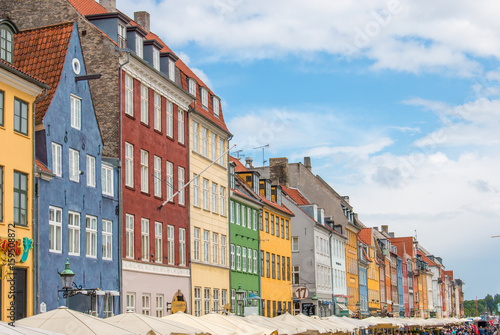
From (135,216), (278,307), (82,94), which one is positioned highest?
(82,94)

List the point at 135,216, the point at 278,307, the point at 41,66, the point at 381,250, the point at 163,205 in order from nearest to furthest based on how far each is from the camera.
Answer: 1. the point at 41,66
2. the point at 135,216
3. the point at 163,205
4. the point at 278,307
5. the point at 381,250

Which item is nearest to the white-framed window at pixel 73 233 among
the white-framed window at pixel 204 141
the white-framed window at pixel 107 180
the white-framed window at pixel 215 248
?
the white-framed window at pixel 107 180

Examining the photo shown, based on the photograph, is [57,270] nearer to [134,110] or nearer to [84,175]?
[84,175]

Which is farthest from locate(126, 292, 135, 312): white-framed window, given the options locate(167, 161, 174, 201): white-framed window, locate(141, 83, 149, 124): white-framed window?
locate(141, 83, 149, 124): white-framed window

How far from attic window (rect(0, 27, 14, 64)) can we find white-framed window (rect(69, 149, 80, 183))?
505 cm

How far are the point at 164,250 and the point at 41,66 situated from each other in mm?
13277

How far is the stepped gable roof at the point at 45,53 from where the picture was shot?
32.4 meters

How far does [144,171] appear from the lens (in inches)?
1618

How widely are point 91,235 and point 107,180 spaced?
3.05 metres

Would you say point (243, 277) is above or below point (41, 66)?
→ below

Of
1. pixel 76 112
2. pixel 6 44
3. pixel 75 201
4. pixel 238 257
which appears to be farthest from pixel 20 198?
pixel 238 257

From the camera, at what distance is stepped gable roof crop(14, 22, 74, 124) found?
3241 centimetres

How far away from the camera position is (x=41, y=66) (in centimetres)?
3322

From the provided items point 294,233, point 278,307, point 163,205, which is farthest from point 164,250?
point 294,233
